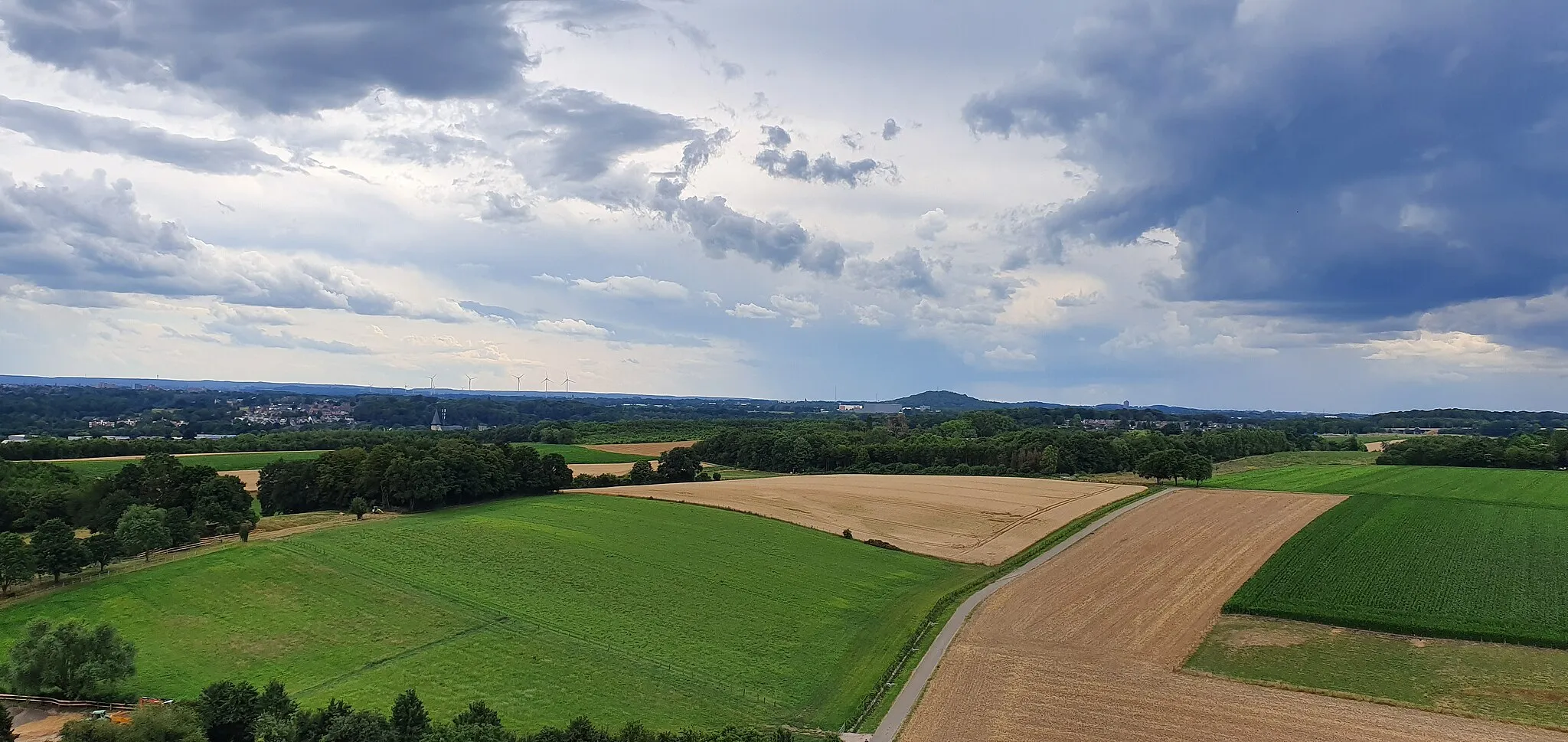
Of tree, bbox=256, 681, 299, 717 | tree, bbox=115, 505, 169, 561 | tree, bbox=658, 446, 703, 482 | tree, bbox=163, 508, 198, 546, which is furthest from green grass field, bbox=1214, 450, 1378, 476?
tree, bbox=115, 505, 169, 561

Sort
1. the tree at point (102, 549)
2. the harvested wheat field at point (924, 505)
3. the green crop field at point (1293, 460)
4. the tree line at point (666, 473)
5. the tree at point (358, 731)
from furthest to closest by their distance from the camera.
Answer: the green crop field at point (1293, 460) < the tree line at point (666, 473) < the harvested wheat field at point (924, 505) < the tree at point (102, 549) < the tree at point (358, 731)

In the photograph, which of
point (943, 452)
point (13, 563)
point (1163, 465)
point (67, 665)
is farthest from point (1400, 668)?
point (943, 452)

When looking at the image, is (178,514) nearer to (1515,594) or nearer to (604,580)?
(604,580)

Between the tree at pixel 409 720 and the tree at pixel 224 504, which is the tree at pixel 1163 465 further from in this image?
the tree at pixel 409 720

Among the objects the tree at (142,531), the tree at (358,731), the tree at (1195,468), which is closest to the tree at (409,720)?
the tree at (358,731)

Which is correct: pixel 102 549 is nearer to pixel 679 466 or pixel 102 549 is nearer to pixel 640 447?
pixel 679 466
